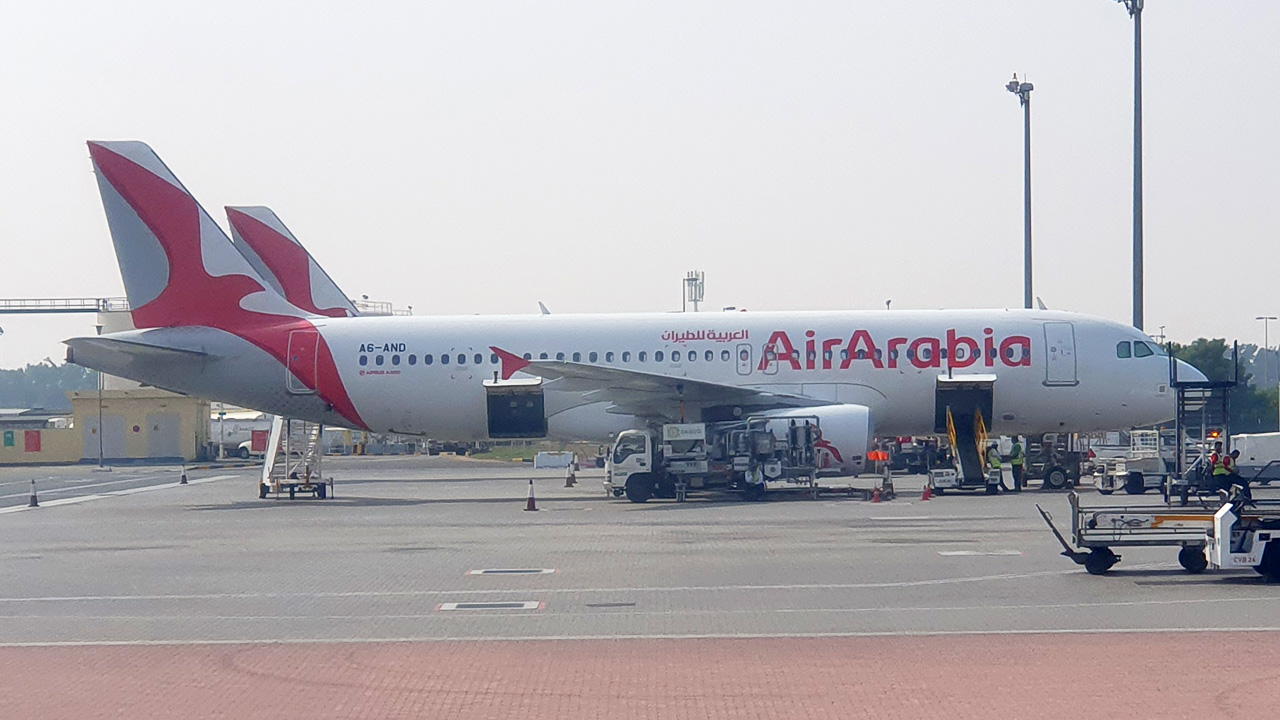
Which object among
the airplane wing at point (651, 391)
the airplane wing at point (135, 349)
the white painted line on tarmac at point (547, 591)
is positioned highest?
the airplane wing at point (135, 349)

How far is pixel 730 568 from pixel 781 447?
43.0 feet

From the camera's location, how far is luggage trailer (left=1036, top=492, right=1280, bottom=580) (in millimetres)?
15328

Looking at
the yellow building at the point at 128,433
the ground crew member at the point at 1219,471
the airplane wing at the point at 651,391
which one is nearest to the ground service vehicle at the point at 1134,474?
the ground crew member at the point at 1219,471

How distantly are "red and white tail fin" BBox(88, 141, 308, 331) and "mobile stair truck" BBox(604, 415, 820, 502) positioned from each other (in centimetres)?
1049

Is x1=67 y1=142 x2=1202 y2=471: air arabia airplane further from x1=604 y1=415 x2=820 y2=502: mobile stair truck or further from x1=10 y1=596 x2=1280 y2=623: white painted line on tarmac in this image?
x1=10 y1=596 x2=1280 y2=623: white painted line on tarmac

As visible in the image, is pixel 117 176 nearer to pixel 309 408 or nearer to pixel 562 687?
pixel 309 408

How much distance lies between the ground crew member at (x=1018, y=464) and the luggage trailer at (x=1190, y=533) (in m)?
15.3

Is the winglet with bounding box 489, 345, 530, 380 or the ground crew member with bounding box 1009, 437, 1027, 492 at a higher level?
the winglet with bounding box 489, 345, 530, 380

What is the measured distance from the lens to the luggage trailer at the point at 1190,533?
15.3m

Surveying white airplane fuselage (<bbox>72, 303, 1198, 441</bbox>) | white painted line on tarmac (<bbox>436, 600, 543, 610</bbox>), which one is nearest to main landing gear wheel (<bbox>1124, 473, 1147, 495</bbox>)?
white airplane fuselage (<bbox>72, 303, 1198, 441</bbox>)

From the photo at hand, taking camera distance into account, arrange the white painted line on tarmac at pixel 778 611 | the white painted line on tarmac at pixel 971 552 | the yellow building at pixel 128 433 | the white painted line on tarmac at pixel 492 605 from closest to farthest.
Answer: the white painted line on tarmac at pixel 778 611 < the white painted line on tarmac at pixel 492 605 < the white painted line on tarmac at pixel 971 552 < the yellow building at pixel 128 433

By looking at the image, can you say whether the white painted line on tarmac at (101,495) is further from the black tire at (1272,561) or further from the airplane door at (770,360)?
the black tire at (1272,561)

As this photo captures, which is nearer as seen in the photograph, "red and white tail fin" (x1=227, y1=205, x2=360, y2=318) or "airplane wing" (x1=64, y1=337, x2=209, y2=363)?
"airplane wing" (x1=64, y1=337, x2=209, y2=363)

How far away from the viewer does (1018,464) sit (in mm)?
32375
